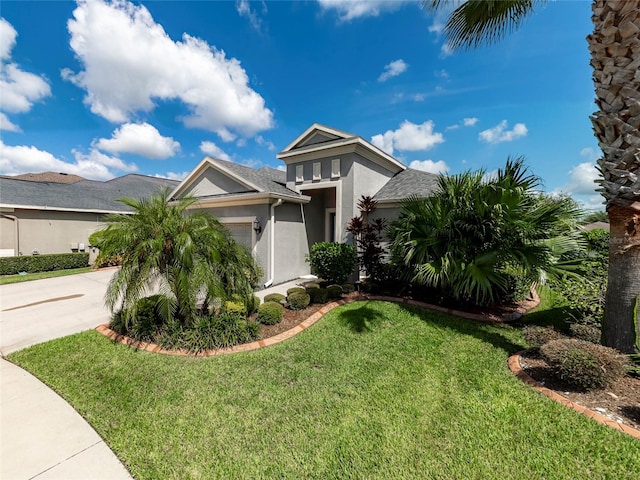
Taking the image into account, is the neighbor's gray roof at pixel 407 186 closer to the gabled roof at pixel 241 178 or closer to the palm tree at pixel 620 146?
the gabled roof at pixel 241 178

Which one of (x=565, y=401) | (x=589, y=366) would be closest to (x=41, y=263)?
(x=565, y=401)

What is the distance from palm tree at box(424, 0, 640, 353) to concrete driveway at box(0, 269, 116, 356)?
11.5 metres

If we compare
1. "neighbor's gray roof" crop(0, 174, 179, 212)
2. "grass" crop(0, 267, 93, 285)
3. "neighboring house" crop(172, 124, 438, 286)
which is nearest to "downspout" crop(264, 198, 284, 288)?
"neighboring house" crop(172, 124, 438, 286)

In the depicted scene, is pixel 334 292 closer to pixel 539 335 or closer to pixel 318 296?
pixel 318 296

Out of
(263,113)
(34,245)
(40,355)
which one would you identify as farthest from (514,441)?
(34,245)

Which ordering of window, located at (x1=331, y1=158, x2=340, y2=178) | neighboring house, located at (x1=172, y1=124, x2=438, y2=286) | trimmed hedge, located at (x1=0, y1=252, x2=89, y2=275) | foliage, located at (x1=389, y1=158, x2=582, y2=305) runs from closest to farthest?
foliage, located at (x1=389, y1=158, x2=582, y2=305), neighboring house, located at (x1=172, y1=124, x2=438, y2=286), window, located at (x1=331, y1=158, x2=340, y2=178), trimmed hedge, located at (x1=0, y1=252, x2=89, y2=275)

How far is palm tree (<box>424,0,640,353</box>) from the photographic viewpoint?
154 inches

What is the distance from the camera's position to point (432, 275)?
677 cm

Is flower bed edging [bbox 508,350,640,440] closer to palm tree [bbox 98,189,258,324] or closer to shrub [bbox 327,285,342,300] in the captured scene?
shrub [bbox 327,285,342,300]

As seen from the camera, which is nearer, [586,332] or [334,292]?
[586,332]

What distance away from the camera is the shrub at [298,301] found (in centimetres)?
748

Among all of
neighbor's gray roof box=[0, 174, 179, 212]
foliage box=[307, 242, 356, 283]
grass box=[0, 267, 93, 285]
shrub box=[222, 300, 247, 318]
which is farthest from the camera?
neighbor's gray roof box=[0, 174, 179, 212]

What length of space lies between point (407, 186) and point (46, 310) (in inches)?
554

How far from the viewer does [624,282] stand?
4.13m
